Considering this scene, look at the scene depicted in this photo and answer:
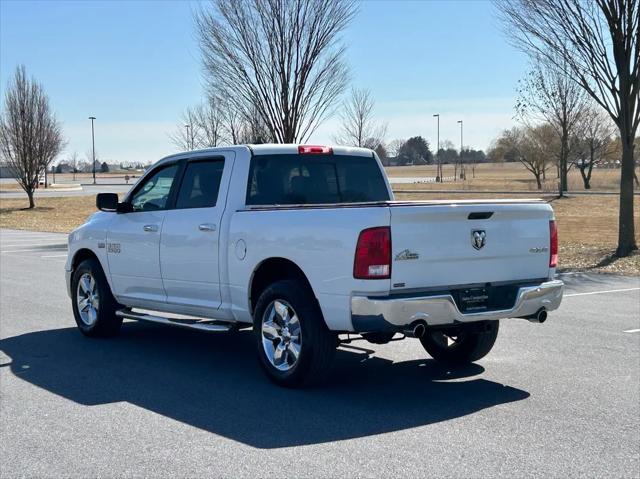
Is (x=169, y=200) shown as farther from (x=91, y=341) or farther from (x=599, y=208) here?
(x=599, y=208)

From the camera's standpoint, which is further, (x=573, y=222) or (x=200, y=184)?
(x=573, y=222)

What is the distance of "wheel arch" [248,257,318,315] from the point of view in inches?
268

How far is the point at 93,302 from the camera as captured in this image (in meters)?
9.07

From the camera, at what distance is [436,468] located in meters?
4.82

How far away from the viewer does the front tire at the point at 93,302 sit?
891 centimetres

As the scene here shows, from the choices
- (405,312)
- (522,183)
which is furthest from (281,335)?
(522,183)

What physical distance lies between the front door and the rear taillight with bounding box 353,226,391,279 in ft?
8.92

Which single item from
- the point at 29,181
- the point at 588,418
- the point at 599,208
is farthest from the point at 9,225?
the point at 588,418

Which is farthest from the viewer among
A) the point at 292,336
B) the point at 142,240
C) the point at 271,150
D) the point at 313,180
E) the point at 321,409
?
the point at 142,240

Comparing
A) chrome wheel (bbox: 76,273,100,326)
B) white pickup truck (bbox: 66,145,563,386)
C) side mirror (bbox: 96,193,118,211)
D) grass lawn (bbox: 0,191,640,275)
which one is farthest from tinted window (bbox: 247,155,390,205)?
grass lawn (bbox: 0,191,640,275)

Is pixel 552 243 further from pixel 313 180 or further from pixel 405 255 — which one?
pixel 313 180

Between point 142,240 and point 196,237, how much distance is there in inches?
38.0

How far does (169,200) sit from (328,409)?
3003mm

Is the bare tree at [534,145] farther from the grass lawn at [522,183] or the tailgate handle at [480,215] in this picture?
the tailgate handle at [480,215]
